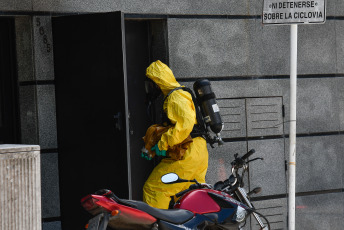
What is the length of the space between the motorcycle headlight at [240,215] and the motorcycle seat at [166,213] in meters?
0.48

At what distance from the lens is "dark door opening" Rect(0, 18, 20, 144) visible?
8.34 meters

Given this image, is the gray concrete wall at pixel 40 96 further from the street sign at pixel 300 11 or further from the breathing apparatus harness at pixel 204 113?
the street sign at pixel 300 11

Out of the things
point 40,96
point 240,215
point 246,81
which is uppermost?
point 246,81

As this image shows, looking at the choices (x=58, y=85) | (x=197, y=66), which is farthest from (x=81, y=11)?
(x=197, y=66)

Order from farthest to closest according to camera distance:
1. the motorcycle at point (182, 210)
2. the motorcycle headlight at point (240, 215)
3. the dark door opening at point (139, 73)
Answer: the dark door opening at point (139, 73) → the motorcycle headlight at point (240, 215) → the motorcycle at point (182, 210)

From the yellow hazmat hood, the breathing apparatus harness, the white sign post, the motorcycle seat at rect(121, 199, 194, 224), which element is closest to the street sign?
the white sign post

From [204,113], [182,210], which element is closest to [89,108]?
[204,113]

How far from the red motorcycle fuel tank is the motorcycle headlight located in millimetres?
172

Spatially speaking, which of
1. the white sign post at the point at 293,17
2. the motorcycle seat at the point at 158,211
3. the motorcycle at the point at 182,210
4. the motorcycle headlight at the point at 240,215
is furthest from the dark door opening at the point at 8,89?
the motorcycle seat at the point at 158,211

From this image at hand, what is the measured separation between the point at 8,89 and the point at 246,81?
2.96 metres

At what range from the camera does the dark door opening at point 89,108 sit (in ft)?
25.3

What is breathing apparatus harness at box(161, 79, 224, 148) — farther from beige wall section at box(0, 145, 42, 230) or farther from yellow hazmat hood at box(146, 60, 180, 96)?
beige wall section at box(0, 145, 42, 230)

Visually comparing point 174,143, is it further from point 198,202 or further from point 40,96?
point 198,202

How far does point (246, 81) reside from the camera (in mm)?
9320
